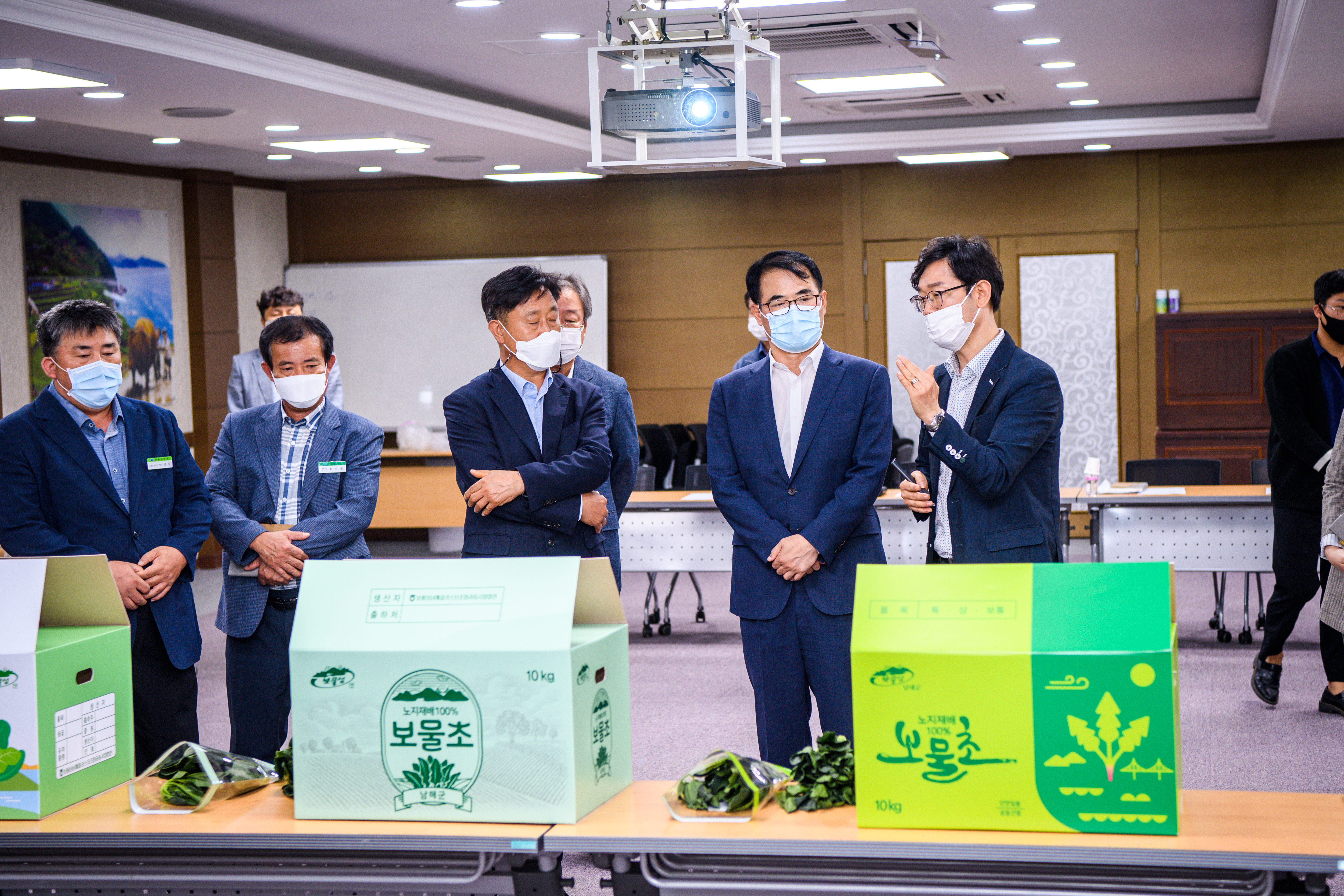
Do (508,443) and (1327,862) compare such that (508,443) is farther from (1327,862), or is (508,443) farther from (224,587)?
(1327,862)

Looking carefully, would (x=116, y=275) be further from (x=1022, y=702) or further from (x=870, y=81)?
(x=1022, y=702)

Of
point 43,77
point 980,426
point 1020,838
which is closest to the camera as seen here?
point 1020,838

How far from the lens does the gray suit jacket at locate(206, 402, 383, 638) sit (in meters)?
3.32

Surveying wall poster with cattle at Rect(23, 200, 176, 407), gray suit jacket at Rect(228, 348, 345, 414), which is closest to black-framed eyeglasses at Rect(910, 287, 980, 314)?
gray suit jacket at Rect(228, 348, 345, 414)

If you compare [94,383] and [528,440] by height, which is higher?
[94,383]

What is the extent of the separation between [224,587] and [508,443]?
3.02ft

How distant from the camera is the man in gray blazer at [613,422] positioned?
3.94 meters

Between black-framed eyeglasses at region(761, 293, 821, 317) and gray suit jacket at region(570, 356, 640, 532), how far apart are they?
36.7 inches

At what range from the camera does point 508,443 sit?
336cm

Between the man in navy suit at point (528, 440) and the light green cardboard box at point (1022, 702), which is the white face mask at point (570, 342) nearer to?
the man in navy suit at point (528, 440)

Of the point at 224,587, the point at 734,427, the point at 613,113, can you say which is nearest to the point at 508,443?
the point at 734,427

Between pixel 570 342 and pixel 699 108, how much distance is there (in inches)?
36.7

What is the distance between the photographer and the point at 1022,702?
1.77 metres

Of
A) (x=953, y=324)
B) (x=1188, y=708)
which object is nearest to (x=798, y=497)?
(x=953, y=324)
